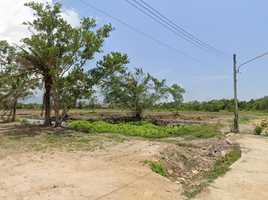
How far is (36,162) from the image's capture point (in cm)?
586

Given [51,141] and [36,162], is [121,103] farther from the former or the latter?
[36,162]

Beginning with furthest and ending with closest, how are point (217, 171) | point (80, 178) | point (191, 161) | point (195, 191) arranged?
point (191, 161)
point (217, 171)
point (80, 178)
point (195, 191)

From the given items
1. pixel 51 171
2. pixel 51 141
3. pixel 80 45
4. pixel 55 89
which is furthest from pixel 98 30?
pixel 51 171

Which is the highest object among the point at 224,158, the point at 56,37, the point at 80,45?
the point at 56,37

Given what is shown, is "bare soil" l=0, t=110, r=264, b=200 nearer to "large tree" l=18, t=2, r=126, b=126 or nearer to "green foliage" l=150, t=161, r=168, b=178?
"green foliage" l=150, t=161, r=168, b=178

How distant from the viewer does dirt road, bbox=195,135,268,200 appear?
4.45 m

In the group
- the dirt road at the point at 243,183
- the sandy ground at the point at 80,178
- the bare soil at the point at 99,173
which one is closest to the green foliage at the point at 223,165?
the dirt road at the point at 243,183

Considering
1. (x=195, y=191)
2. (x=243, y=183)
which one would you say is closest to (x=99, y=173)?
(x=195, y=191)

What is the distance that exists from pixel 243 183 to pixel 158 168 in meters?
2.55

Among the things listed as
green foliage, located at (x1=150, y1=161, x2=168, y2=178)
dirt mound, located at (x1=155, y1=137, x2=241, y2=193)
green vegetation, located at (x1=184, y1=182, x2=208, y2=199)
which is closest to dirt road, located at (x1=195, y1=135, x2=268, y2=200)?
green vegetation, located at (x1=184, y1=182, x2=208, y2=199)

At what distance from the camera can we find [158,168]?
5727 mm

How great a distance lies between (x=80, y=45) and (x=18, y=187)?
982 centimetres

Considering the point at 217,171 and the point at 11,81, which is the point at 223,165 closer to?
the point at 217,171

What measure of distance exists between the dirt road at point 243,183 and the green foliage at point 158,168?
1.37m
